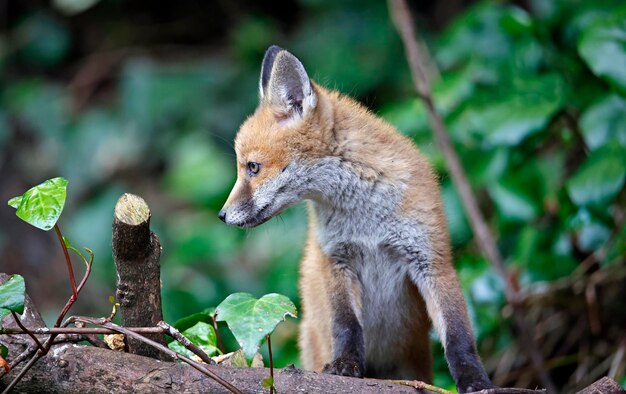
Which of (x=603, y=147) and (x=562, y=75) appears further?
(x=562, y=75)

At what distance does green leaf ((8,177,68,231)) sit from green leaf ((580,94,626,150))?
3.19 meters

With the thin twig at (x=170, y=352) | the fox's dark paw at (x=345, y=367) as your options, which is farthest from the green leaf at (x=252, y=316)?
the fox's dark paw at (x=345, y=367)

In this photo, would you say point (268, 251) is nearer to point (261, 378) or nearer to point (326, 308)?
point (326, 308)

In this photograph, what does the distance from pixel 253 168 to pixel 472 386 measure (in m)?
1.50

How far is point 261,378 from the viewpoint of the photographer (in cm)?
291

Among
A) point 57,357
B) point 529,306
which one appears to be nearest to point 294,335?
point 529,306

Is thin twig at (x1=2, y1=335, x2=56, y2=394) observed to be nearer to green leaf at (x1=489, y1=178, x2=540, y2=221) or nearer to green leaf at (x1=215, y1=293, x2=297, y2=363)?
green leaf at (x1=215, y1=293, x2=297, y2=363)

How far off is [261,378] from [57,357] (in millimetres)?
715

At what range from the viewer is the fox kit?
3.87m

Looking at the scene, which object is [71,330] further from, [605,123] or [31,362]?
[605,123]

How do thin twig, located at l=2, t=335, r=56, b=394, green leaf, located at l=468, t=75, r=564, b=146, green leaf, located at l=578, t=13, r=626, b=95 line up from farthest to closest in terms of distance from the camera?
green leaf, located at l=468, t=75, r=564, b=146 < green leaf, located at l=578, t=13, r=626, b=95 < thin twig, located at l=2, t=335, r=56, b=394

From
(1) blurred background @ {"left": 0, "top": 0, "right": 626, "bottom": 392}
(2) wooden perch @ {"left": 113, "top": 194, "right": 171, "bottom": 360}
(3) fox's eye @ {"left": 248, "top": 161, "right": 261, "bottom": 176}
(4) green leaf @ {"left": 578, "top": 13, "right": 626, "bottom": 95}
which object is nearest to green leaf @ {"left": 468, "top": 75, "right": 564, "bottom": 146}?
(1) blurred background @ {"left": 0, "top": 0, "right": 626, "bottom": 392}

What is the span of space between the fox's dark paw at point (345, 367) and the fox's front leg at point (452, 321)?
0.38 m

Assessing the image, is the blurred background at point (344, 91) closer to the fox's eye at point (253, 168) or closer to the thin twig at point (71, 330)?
the fox's eye at point (253, 168)
